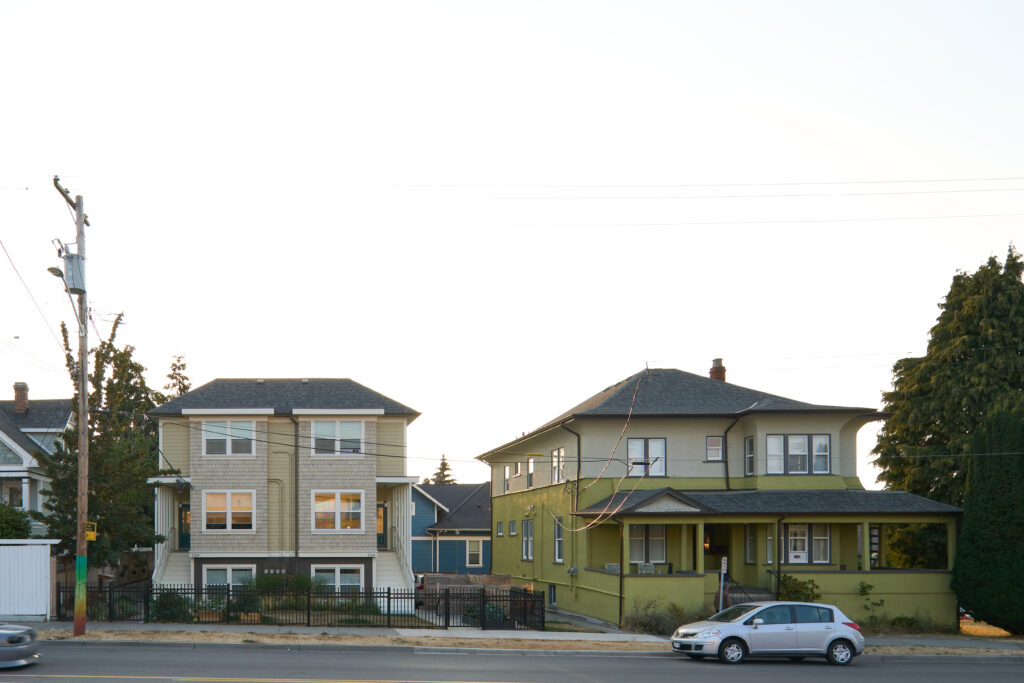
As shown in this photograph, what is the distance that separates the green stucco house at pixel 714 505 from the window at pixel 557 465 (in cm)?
8

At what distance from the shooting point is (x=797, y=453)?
39375 millimetres

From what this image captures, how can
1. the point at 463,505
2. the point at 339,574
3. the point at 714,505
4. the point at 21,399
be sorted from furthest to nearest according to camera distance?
the point at 463,505 → the point at 21,399 → the point at 339,574 → the point at 714,505

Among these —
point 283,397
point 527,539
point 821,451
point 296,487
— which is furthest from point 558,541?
point 283,397

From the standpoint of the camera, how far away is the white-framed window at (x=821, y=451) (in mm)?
39469

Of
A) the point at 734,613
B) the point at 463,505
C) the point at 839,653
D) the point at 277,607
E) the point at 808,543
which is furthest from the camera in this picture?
the point at 463,505

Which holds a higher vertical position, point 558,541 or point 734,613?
point 734,613

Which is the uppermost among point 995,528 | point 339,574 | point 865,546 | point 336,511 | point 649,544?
point 336,511

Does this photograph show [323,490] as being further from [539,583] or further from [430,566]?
[430,566]

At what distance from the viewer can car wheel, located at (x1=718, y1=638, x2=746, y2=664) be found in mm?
25344

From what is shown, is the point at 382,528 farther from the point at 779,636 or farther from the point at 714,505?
the point at 779,636

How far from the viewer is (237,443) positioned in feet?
131

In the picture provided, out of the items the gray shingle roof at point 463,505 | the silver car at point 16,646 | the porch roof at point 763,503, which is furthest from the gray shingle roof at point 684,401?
the gray shingle roof at point 463,505

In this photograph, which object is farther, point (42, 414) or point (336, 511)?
point (42, 414)

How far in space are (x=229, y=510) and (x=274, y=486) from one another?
5.93 ft
